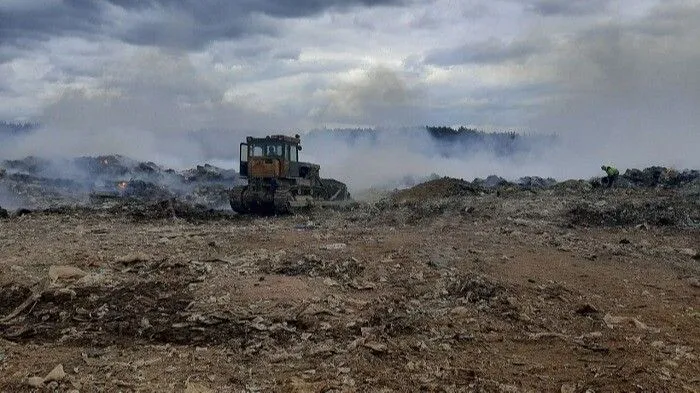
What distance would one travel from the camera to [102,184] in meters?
39.3

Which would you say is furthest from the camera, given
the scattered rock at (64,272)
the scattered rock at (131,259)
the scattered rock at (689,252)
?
the scattered rock at (689,252)

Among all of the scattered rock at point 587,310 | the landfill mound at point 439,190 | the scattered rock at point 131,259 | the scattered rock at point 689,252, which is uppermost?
the scattered rock at point 131,259

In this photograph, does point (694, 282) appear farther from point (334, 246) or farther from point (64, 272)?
point (64, 272)

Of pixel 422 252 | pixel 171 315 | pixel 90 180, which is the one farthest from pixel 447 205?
pixel 90 180

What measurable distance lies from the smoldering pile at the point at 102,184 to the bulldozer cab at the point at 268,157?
4814mm

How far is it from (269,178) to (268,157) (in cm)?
69

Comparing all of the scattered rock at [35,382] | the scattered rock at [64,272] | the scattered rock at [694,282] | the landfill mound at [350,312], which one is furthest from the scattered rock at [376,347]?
the scattered rock at [694,282]

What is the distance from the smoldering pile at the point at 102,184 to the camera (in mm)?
27953

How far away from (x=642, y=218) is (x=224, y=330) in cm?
1295

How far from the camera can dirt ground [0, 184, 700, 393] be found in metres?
5.87

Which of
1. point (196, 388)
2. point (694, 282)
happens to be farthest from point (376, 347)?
point (694, 282)

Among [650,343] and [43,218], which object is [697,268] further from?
[43,218]

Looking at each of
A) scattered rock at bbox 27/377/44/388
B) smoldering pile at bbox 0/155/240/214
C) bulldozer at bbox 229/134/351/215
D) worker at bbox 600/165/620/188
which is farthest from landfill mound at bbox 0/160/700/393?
smoldering pile at bbox 0/155/240/214

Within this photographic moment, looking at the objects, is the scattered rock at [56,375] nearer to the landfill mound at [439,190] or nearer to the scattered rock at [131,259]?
the scattered rock at [131,259]
